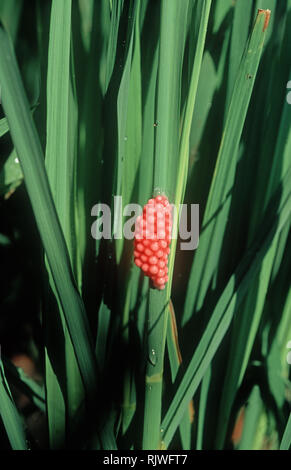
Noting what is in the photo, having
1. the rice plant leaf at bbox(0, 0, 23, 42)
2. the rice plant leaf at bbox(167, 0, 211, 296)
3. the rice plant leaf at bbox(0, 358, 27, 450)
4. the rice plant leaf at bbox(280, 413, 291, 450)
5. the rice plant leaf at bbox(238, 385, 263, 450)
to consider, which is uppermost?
the rice plant leaf at bbox(0, 0, 23, 42)

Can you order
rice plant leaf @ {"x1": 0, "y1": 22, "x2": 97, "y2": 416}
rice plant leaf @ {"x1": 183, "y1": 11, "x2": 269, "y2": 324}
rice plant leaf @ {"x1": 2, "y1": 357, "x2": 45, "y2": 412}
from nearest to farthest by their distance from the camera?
rice plant leaf @ {"x1": 0, "y1": 22, "x2": 97, "y2": 416} → rice plant leaf @ {"x1": 183, "y1": 11, "x2": 269, "y2": 324} → rice plant leaf @ {"x1": 2, "y1": 357, "x2": 45, "y2": 412}

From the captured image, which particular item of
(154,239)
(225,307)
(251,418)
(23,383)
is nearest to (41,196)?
(154,239)

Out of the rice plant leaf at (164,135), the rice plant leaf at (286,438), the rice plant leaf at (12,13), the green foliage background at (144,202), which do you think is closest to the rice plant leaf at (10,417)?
the green foliage background at (144,202)

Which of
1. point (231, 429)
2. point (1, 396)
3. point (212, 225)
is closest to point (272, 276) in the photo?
point (212, 225)

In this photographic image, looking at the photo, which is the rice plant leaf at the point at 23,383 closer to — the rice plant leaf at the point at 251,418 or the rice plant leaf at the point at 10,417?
the rice plant leaf at the point at 10,417

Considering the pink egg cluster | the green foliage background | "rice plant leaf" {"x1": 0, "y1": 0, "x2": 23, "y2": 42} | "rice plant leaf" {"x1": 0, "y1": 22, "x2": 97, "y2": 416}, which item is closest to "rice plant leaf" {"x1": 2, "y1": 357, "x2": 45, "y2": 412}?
the green foliage background

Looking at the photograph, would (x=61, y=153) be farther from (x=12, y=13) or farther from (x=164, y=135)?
(x=12, y=13)

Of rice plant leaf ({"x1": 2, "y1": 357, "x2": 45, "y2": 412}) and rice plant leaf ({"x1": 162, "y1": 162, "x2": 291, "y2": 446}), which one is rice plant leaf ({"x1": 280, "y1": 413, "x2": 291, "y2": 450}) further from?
rice plant leaf ({"x1": 2, "y1": 357, "x2": 45, "y2": 412})
